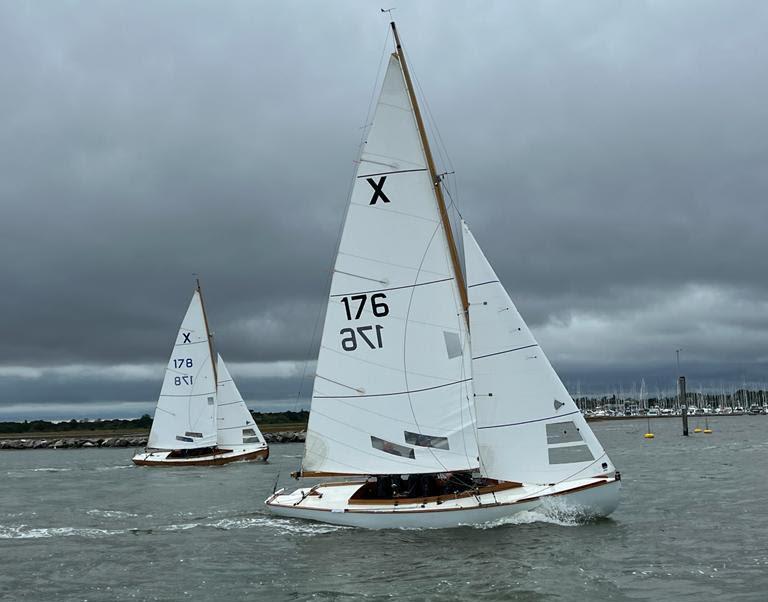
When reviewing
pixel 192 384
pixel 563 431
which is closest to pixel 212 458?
pixel 192 384

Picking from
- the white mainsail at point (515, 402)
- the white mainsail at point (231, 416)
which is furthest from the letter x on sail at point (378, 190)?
the white mainsail at point (231, 416)

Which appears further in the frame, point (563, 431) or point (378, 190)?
point (378, 190)

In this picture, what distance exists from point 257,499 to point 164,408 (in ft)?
75.8

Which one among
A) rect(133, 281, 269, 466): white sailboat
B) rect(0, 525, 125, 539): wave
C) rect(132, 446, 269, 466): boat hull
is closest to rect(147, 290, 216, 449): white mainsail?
rect(133, 281, 269, 466): white sailboat

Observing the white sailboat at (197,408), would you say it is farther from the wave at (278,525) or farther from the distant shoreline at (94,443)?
the distant shoreline at (94,443)

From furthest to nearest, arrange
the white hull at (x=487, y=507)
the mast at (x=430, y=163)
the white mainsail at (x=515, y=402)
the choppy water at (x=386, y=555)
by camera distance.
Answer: the mast at (x=430, y=163)
the white mainsail at (x=515, y=402)
the white hull at (x=487, y=507)
the choppy water at (x=386, y=555)

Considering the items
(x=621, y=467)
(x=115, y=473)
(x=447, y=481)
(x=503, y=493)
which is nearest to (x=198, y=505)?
(x=447, y=481)

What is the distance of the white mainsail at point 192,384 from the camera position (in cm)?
5141

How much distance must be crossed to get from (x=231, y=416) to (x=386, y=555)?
121ft

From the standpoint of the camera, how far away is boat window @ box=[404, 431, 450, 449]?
21.5 metres

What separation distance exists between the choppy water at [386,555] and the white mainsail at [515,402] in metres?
1.48

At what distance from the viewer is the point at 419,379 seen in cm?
2183

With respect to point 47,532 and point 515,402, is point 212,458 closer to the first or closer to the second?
point 47,532

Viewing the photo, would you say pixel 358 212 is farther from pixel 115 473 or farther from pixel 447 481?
pixel 115 473
